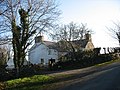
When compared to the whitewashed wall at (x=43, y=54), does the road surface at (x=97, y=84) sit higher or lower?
lower

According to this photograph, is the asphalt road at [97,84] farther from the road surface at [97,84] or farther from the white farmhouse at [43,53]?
the white farmhouse at [43,53]

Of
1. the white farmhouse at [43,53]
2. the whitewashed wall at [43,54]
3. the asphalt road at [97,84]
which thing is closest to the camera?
the asphalt road at [97,84]

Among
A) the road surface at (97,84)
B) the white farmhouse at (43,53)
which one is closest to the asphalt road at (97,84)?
the road surface at (97,84)

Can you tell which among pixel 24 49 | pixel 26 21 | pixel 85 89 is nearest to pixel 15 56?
pixel 24 49

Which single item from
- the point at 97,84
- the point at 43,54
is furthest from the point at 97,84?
the point at 43,54

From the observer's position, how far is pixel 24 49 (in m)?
35.4

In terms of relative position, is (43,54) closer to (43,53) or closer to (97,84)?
(43,53)

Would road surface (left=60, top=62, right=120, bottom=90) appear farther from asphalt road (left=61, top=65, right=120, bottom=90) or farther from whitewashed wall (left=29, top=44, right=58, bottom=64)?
whitewashed wall (left=29, top=44, right=58, bottom=64)

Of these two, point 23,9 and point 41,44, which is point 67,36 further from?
point 23,9

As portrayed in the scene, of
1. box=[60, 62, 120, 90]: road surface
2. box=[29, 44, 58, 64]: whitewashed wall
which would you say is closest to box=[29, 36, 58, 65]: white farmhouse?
box=[29, 44, 58, 64]: whitewashed wall

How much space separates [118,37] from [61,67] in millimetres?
25115

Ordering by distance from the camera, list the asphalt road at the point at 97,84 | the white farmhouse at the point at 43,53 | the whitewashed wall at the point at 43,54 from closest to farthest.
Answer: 1. the asphalt road at the point at 97,84
2. the white farmhouse at the point at 43,53
3. the whitewashed wall at the point at 43,54

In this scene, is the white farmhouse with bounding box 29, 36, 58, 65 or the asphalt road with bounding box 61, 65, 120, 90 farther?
the white farmhouse with bounding box 29, 36, 58, 65

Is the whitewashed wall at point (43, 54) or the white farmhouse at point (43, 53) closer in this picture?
the white farmhouse at point (43, 53)
